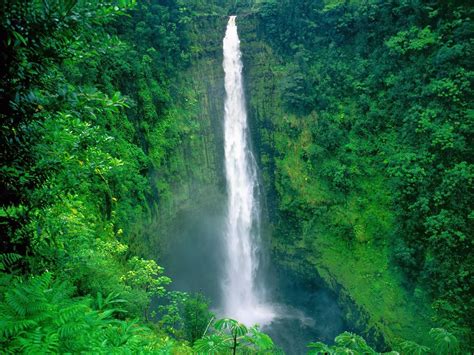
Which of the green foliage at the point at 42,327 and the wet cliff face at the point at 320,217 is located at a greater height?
the wet cliff face at the point at 320,217

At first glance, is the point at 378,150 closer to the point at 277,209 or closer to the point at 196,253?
the point at 277,209

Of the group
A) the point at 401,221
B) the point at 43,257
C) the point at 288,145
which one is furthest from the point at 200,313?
the point at 288,145

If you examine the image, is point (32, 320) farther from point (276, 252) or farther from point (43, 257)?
point (276, 252)

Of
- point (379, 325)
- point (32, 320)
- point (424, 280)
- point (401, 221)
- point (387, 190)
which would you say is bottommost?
point (32, 320)

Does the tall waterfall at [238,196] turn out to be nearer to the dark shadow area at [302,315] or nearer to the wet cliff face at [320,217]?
the wet cliff face at [320,217]

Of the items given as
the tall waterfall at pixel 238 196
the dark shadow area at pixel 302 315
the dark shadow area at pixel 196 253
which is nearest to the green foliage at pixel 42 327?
the dark shadow area at pixel 302 315

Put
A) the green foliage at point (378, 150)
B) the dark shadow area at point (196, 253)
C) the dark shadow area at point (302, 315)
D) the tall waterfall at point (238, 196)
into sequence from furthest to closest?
the tall waterfall at point (238, 196) → the dark shadow area at point (196, 253) → the dark shadow area at point (302, 315) → the green foliage at point (378, 150)

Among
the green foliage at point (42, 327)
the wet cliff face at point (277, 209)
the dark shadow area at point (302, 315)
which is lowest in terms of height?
the green foliage at point (42, 327)

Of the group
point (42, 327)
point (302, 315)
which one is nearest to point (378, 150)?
point (302, 315)
